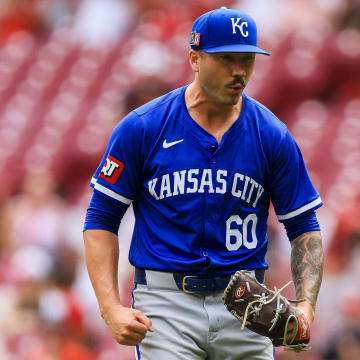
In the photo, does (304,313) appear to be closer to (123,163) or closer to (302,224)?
(302,224)

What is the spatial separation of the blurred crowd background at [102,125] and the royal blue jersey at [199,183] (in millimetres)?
2380

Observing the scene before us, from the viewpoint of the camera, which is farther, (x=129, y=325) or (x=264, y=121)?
(x=264, y=121)

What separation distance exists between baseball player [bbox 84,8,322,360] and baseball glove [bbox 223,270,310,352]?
0.43 feet

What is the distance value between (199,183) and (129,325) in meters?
0.59

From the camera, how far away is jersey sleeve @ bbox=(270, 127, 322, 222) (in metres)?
3.69

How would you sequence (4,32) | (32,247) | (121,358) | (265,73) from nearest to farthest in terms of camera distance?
(121,358), (32,247), (265,73), (4,32)

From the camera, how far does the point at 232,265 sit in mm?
3641

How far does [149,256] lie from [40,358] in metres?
3.23

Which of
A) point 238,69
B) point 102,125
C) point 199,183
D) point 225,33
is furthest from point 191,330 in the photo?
point 102,125

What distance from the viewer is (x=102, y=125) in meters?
9.34

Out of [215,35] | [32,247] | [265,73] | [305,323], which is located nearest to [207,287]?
[305,323]

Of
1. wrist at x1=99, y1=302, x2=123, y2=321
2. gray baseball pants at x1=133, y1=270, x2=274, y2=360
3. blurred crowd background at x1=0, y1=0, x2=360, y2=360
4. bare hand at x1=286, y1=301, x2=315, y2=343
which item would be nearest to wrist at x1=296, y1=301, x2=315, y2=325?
bare hand at x1=286, y1=301, x2=315, y2=343

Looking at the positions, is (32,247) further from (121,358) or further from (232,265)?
(232,265)

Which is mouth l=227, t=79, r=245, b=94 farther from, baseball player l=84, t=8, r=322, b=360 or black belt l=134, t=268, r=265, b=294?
black belt l=134, t=268, r=265, b=294
